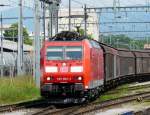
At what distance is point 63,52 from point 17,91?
654 centimetres

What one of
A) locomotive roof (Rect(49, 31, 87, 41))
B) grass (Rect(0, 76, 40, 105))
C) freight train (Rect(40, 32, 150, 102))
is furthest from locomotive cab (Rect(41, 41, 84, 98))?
grass (Rect(0, 76, 40, 105))

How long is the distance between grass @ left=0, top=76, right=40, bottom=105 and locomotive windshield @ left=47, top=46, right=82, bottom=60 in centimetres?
481

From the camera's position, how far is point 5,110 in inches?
808

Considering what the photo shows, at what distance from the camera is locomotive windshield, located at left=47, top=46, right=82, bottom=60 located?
22297 mm

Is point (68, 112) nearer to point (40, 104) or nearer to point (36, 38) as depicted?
point (40, 104)

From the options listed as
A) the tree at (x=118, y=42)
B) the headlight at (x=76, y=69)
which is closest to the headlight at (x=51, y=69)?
the headlight at (x=76, y=69)

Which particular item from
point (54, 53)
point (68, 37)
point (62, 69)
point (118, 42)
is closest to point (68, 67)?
point (62, 69)

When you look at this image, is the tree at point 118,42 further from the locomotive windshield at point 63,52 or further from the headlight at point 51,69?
the headlight at point 51,69

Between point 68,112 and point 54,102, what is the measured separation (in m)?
2.45

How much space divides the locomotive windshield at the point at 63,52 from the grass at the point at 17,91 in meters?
4.81

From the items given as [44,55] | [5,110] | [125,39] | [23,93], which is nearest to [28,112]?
[5,110]

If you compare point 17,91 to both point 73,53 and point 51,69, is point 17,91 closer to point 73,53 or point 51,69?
point 51,69

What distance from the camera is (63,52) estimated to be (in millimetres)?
22375

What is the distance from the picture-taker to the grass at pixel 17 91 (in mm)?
26828
